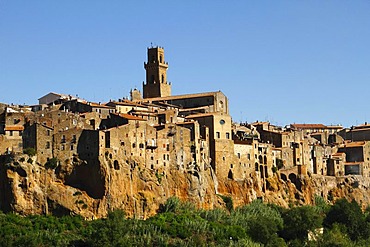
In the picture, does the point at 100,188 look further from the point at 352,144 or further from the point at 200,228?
the point at 352,144

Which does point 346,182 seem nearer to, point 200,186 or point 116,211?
point 200,186

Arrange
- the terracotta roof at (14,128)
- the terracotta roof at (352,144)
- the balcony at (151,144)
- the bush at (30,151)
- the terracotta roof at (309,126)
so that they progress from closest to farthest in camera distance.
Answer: the bush at (30,151) → the terracotta roof at (14,128) → the balcony at (151,144) → the terracotta roof at (352,144) → the terracotta roof at (309,126)

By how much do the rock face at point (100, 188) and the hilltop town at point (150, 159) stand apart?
0.31 ft

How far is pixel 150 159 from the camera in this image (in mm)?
82438

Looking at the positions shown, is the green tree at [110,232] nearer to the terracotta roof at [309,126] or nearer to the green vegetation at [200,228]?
the green vegetation at [200,228]

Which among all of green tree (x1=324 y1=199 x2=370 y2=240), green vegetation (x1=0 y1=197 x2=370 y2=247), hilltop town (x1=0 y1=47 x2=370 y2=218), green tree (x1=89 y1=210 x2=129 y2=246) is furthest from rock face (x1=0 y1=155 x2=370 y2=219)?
green tree (x1=324 y1=199 x2=370 y2=240)

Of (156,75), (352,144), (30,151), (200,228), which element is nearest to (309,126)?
(352,144)

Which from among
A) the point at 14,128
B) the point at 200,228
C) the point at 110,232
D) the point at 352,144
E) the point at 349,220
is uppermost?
the point at 14,128

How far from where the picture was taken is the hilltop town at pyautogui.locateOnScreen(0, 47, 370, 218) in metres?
75.9

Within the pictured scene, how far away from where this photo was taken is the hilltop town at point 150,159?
75.9 meters

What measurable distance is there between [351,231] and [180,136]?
2193 centimetres

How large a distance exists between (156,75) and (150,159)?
40028 millimetres

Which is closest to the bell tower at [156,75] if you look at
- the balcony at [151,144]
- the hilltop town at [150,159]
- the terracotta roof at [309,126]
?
the hilltop town at [150,159]

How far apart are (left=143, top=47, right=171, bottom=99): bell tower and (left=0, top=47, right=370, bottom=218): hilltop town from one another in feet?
44.6
